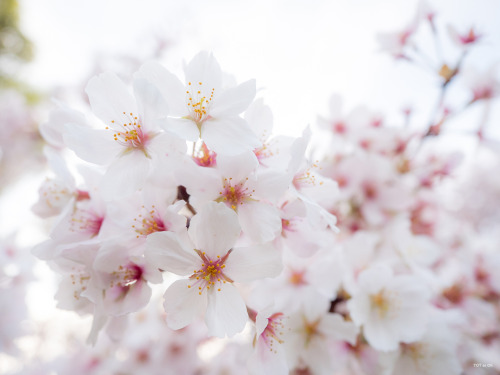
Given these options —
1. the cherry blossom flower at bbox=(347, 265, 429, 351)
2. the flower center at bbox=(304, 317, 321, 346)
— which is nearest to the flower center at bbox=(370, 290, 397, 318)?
the cherry blossom flower at bbox=(347, 265, 429, 351)

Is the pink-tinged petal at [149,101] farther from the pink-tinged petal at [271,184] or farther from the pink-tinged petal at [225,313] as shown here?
the pink-tinged petal at [225,313]

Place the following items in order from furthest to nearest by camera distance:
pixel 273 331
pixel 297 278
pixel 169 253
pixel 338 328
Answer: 1. pixel 297 278
2. pixel 338 328
3. pixel 273 331
4. pixel 169 253

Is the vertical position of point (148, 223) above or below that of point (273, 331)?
above

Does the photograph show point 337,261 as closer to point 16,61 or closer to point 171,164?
point 171,164

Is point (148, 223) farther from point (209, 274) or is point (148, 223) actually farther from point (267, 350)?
point (267, 350)

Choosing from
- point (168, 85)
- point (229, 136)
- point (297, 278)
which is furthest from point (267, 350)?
point (168, 85)

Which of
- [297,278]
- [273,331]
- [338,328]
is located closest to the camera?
[273,331]

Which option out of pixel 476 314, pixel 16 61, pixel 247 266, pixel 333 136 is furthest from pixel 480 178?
pixel 16 61

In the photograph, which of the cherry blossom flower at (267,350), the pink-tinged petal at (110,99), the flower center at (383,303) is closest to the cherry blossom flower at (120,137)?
the pink-tinged petal at (110,99)

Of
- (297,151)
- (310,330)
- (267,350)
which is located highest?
(297,151)
